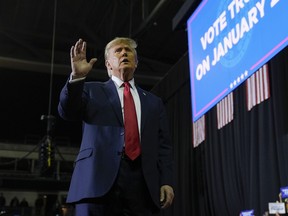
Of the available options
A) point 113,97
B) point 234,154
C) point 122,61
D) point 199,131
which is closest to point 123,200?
point 113,97

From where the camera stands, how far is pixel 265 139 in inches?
102

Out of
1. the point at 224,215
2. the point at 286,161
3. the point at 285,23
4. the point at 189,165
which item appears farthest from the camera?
the point at 189,165

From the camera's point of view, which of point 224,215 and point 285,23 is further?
point 224,215

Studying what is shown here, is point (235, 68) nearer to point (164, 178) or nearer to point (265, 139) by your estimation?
point (265, 139)

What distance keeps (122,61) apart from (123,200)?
1.54 ft

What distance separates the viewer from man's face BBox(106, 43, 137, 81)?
1.50 m

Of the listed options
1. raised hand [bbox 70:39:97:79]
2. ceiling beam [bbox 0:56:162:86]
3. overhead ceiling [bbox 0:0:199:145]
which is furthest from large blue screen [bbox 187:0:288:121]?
ceiling beam [bbox 0:56:162:86]

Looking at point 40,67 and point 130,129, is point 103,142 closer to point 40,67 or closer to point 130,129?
point 130,129

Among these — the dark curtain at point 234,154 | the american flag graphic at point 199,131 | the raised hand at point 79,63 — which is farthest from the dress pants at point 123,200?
the american flag graphic at point 199,131

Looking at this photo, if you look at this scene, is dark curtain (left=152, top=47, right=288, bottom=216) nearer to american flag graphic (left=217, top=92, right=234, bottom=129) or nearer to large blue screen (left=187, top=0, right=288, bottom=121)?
american flag graphic (left=217, top=92, right=234, bottom=129)

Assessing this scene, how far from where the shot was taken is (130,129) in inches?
54.6

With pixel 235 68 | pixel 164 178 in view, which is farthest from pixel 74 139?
pixel 164 178

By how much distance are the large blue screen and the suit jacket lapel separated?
0.93m

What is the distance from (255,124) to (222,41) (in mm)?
543
